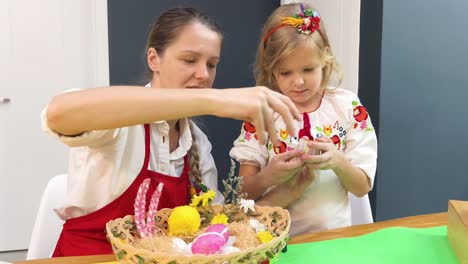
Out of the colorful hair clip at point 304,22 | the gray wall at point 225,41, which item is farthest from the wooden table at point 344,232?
the gray wall at point 225,41

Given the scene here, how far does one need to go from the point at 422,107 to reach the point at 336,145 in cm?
100

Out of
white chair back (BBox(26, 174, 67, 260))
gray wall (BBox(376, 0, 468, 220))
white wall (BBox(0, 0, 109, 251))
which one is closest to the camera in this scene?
white chair back (BBox(26, 174, 67, 260))

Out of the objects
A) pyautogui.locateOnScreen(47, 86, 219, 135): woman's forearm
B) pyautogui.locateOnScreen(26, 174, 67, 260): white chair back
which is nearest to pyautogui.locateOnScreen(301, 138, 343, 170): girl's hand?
pyautogui.locateOnScreen(47, 86, 219, 135): woman's forearm

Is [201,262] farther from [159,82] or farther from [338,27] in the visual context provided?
[338,27]

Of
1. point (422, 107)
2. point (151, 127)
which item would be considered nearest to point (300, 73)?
point (151, 127)

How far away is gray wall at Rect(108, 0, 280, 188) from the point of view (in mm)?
2625

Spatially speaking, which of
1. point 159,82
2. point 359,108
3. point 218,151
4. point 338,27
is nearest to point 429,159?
point 338,27

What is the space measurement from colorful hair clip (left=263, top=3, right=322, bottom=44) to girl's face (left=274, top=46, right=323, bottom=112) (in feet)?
0.18

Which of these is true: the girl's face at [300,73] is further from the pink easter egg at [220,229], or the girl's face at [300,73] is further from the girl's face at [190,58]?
the pink easter egg at [220,229]

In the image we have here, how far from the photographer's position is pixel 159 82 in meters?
1.15

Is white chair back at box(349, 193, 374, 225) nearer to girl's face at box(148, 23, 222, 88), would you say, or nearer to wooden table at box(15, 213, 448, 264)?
wooden table at box(15, 213, 448, 264)

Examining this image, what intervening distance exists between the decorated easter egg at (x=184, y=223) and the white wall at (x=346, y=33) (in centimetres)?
154

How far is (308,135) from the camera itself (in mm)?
1212

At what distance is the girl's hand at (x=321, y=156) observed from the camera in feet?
3.36
